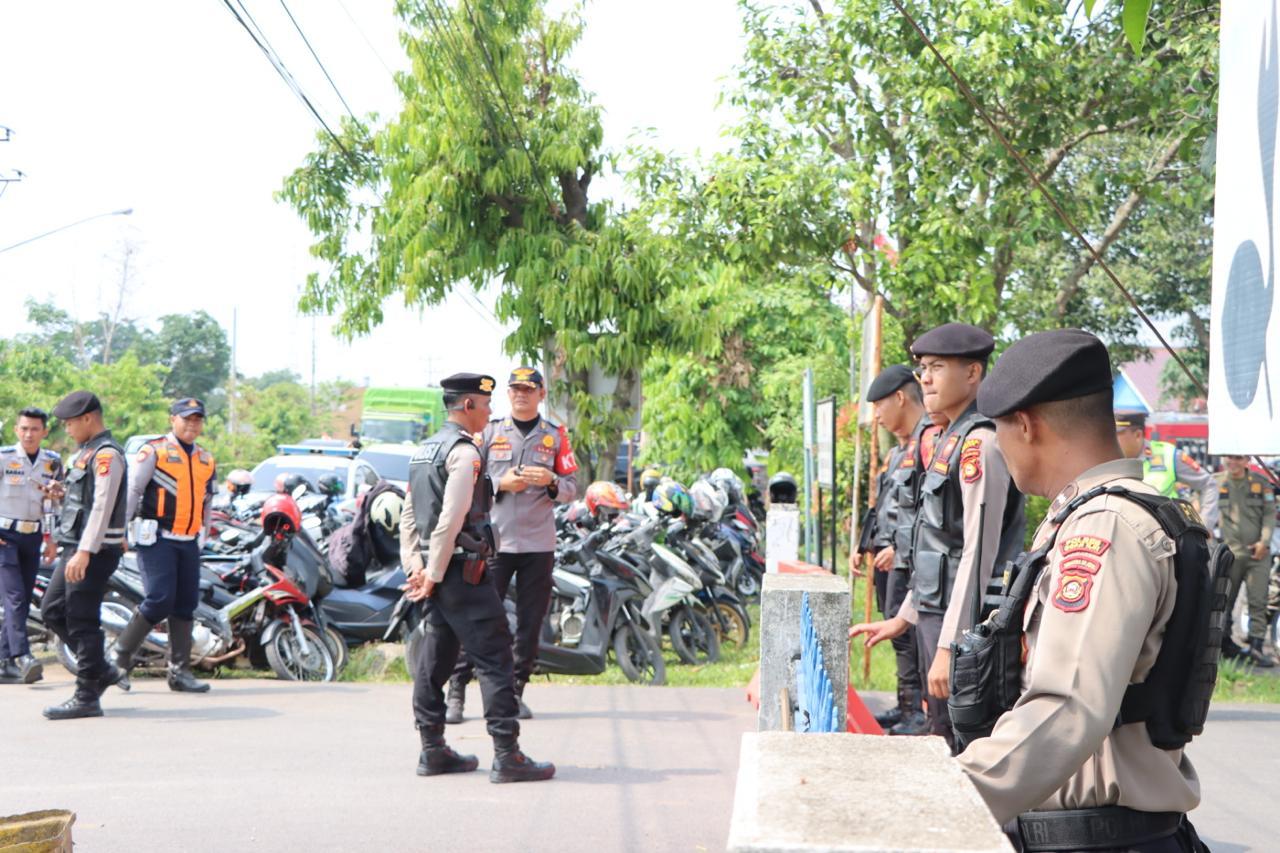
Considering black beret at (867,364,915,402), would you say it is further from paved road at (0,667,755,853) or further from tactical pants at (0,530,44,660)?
tactical pants at (0,530,44,660)

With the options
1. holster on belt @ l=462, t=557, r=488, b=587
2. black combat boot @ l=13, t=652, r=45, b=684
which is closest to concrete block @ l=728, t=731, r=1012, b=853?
holster on belt @ l=462, t=557, r=488, b=587

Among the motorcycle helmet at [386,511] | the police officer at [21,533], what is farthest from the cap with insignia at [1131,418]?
the police officer at [21,533]

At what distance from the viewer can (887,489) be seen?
739 centimetres

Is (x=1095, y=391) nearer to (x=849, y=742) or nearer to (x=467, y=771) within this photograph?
(x=849, y=742)

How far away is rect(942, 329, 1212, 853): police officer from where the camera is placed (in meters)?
1.95

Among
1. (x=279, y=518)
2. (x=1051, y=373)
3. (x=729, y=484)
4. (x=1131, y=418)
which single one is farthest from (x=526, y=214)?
(x=1051, y=373)

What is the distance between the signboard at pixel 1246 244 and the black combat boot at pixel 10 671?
8.75 m

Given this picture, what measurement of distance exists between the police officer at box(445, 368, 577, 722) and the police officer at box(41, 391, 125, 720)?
83.8 inches

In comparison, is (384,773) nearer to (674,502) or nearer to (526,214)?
(674,502)

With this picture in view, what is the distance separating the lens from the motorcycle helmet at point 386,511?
382 inches

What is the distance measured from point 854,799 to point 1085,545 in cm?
A: 75

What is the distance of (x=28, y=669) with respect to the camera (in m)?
8.98

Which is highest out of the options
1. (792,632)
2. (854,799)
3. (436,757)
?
(854,799)

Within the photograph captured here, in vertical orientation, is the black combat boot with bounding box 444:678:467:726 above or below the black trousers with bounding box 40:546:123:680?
below
